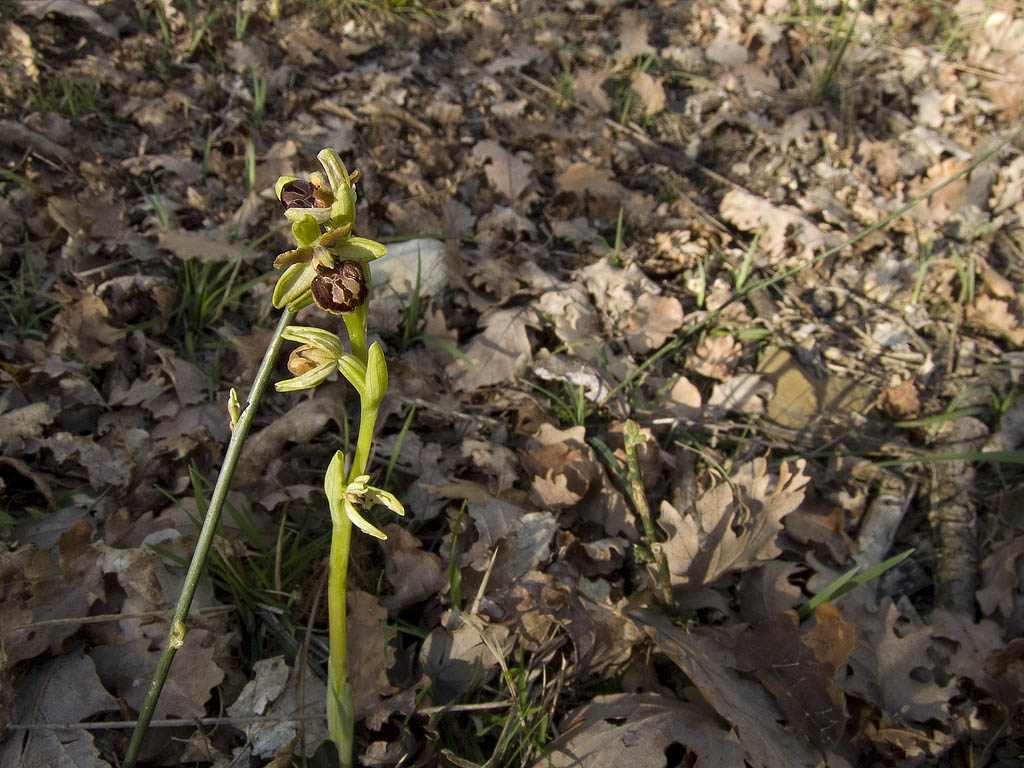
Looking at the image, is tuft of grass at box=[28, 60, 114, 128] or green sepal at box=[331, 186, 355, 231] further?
tuft of grass at box=[28, 60, 114, 128]

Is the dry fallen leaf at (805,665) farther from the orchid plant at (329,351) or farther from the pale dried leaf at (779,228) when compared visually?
the pale dried leaf at (779,228)

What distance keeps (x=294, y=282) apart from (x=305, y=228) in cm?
10

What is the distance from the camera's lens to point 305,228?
121 centimetres

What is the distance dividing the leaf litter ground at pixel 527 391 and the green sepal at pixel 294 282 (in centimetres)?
94

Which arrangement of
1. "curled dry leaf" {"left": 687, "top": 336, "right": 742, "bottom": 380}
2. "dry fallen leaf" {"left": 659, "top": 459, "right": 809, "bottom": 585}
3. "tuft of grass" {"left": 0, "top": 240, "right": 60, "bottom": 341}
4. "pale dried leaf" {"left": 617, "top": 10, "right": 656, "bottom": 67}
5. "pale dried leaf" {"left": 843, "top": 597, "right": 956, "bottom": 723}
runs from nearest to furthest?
"pale dried leaf" {"left": 843, "top": 597, "right": 956, "bottom": 723} → "dry fallen leaf" {"left": 659, "top": 459, "right": 809, "bottom": 585} → "tuft of grass" {"left": 0, "top": 240, "right": 60, "bottom": 341} → "curled dry leaf" {"left": 687, "top": 336, "right": 742, "bottom": 380} → "pale dried leaf" {"left": 617, "top": 10, "right": 656, "bottom": 67}

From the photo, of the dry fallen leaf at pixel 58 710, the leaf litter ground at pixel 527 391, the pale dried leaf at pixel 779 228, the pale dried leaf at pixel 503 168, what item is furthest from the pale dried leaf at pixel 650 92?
the dry fallen leaf at pixel 58 710

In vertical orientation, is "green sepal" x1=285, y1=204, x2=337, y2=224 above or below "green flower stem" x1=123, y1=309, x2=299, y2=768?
above

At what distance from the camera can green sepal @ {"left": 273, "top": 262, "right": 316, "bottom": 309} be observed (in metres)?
1.23

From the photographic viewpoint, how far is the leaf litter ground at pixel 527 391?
73.9 inches

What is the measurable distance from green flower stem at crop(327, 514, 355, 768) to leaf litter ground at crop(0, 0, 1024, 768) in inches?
5.5

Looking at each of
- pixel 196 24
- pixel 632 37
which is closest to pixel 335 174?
pixel 196 24

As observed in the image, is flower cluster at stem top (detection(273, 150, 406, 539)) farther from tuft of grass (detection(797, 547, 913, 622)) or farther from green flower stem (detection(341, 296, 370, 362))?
tuft of grass (detection(797, 547, 913, 622))

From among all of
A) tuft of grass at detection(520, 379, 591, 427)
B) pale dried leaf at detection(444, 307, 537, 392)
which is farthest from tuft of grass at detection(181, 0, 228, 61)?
tuft of grass at detection(520, 379, 591, 427)

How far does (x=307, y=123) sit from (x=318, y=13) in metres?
0.98
